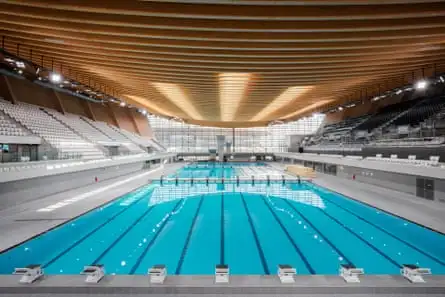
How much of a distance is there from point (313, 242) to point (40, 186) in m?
9.17

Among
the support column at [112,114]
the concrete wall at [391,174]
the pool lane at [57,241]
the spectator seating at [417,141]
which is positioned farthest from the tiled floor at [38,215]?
the support column at [112,114]

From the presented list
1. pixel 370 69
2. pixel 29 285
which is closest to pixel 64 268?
pixel 29 285

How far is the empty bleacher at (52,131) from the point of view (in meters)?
12.7

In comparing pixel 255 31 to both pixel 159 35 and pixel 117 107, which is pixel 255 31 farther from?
pixel 117 107

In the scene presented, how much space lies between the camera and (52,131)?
1454 cm

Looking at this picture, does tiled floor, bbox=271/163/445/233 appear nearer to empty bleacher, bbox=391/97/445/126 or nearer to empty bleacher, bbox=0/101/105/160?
empty bleacher, bbox=391/97/445/126

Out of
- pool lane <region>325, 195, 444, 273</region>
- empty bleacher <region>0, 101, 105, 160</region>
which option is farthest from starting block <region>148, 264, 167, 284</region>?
empty bleacher <region>0, 101, 105, 160</region>

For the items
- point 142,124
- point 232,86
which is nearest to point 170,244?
point 232,86

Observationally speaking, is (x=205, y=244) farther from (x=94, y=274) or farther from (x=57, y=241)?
(x=57, y=241)

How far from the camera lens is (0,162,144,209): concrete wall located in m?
8.34

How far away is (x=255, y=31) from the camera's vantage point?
5.71 metres

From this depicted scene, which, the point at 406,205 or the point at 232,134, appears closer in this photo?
the point at 406,205

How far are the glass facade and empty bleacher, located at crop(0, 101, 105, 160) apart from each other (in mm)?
23286

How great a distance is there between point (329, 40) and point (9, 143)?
38.4ft
